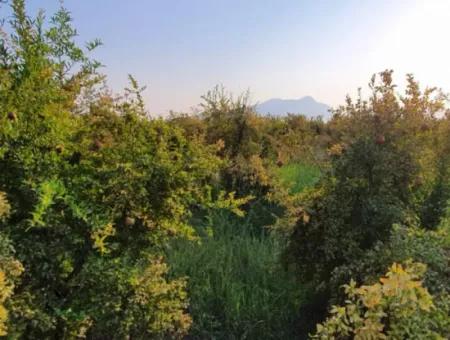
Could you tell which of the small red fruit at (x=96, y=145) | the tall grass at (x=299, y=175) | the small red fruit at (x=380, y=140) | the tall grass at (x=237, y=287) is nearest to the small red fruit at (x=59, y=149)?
the small red fruit at (x=96, y=145)

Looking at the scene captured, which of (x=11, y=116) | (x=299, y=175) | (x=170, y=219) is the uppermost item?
(x=11, y=116)

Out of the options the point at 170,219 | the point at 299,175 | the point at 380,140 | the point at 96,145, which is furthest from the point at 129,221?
the point at 299,175

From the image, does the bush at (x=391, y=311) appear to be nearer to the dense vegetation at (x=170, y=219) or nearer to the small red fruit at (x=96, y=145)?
the dense vegetation at (x=170, y=219)

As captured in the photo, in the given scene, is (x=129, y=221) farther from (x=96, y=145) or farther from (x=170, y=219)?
(x=96, y=145)

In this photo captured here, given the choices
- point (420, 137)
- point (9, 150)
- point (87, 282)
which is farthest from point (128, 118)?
point (420, 137)

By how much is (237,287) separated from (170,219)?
1.57 m

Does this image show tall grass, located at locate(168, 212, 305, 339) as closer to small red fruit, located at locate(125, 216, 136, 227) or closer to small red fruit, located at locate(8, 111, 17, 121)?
small red fruit, located at locate(125, 216, 136, 227)

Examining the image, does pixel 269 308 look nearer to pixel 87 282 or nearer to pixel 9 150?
pixel 87 282

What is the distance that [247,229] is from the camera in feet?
19.2

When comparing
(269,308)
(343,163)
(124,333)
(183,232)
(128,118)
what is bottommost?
(269,308)

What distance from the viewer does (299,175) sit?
26.6 ft

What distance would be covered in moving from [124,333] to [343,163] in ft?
6.51

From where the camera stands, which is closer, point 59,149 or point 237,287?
point 59,149

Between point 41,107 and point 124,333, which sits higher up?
point 41,107
